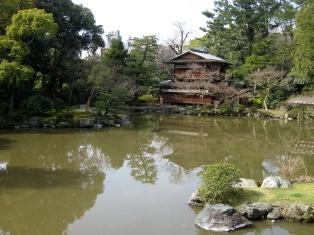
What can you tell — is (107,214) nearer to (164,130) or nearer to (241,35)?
(164,130)

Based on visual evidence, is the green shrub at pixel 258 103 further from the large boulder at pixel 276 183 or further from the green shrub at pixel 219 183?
the green shrub at pixel 219 183

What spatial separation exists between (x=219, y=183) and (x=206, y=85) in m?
26.3

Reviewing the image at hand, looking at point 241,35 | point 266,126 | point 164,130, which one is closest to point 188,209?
point 164,130

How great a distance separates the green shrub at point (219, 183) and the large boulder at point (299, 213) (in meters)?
1.43

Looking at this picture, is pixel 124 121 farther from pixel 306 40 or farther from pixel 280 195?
pixel 280 195

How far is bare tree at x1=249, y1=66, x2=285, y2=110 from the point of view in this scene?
3678 cm

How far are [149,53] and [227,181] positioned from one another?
3209 centimetres

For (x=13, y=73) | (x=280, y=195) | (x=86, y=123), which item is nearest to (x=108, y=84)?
(x=86, y=123)

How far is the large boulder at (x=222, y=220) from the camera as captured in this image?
1002cm

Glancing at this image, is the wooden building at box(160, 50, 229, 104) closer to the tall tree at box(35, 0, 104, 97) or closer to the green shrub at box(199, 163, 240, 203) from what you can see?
the tall tree at box(35, 0, 104, 97)

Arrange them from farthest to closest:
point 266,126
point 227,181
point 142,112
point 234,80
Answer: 1. point 234,80
2. point 142,112
3. point 266,126
4. point 227,181

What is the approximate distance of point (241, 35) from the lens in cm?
4616

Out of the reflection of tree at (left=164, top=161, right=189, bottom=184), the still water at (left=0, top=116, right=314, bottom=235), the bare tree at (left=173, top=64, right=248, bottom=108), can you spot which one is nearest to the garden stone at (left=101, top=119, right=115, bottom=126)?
the still water at (left=0, top=116, right=314, bottom=235)

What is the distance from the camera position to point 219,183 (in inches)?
431
